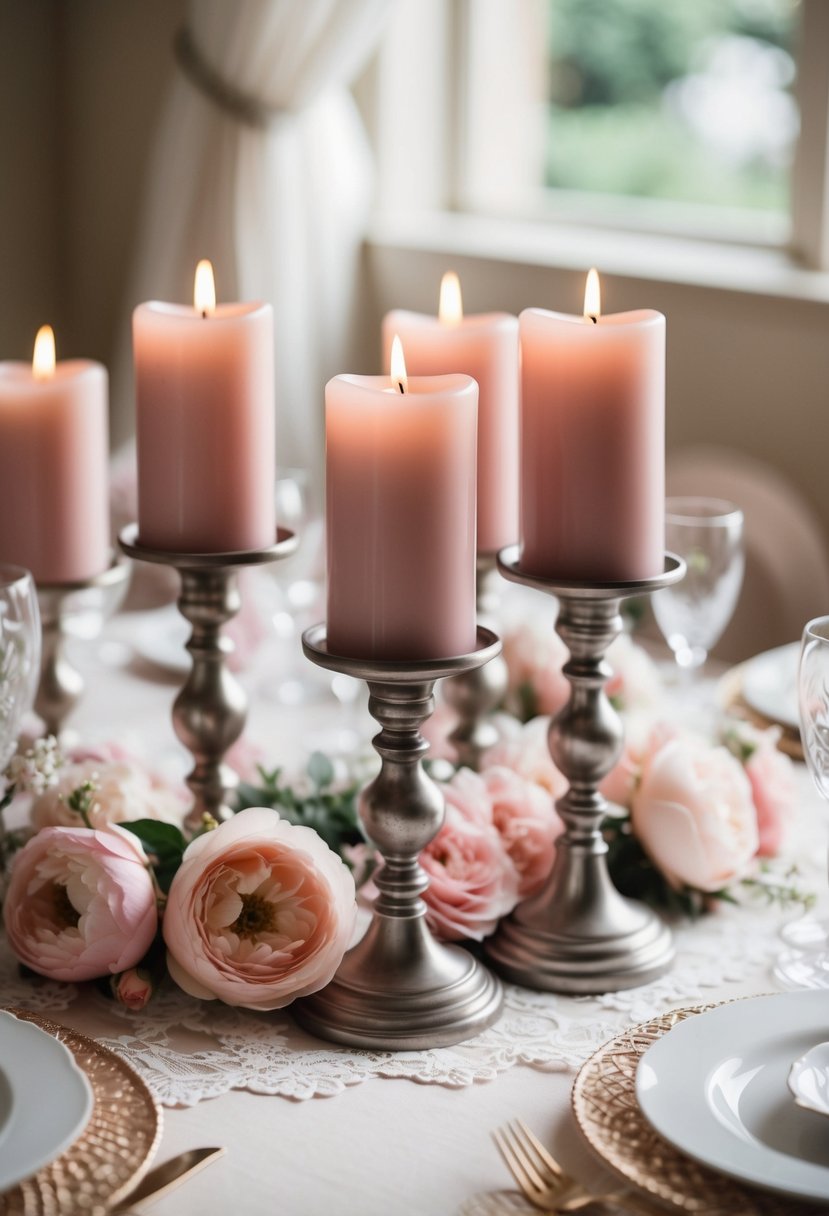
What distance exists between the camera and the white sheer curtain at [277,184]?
2881mm

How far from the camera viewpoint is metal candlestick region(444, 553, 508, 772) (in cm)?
117

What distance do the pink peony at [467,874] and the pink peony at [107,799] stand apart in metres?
0.19

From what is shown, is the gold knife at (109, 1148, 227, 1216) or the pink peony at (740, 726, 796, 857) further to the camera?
the pink peony at (740, 726, 796, 857)

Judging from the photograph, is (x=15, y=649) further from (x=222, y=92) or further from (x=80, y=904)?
(x=222, y=92)

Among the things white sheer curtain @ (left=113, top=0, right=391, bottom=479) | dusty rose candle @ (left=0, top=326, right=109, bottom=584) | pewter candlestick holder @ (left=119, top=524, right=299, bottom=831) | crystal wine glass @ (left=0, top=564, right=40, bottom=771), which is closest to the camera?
crystal wine glass @ (left=0, top=564, right=40, bottom=771)

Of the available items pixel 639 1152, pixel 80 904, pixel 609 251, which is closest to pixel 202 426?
pixel 80 904

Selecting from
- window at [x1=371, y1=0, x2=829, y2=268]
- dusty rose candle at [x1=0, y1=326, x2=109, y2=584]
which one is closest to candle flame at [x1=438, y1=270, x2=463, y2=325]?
dusty rose candle at [x1=0, y1=326, x2=109, y2=584]

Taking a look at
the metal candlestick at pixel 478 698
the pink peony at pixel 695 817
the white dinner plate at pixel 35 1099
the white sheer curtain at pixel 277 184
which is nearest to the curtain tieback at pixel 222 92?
the white sheer curtain at pixel 277 184

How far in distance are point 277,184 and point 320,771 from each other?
6.99 feet

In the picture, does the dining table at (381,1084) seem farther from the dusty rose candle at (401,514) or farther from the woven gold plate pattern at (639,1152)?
the dusty rose candle at (401,514)

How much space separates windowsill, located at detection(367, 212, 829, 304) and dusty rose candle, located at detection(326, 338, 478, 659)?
161 cm

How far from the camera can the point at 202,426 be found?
3.28ft

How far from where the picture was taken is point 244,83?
2934 mm

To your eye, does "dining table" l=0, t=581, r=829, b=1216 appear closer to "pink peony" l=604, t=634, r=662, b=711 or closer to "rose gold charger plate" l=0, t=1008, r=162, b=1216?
"rose gold charger plate" l=0, t=1008, r=162, b=1216
